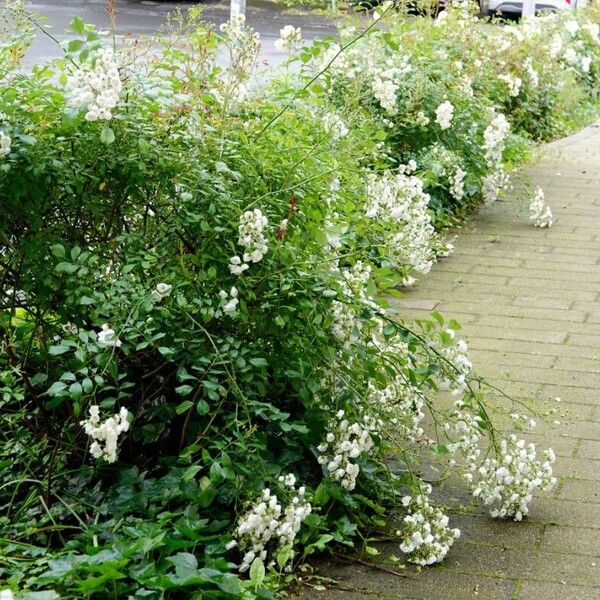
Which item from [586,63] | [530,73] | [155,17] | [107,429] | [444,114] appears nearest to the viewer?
[107,429]

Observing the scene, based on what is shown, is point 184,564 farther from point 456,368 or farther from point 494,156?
point 494,156

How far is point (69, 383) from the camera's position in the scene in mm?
4262

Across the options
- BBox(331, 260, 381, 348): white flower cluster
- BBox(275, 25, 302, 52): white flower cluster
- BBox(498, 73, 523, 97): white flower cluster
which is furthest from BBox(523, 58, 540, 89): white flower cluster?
BBox(331, 260, 381, 348): white flower cluster

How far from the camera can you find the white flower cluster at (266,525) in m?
3.79

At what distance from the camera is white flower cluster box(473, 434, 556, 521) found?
434cm

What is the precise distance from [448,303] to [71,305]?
336cm

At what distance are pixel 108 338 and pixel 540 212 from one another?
5.57 meters

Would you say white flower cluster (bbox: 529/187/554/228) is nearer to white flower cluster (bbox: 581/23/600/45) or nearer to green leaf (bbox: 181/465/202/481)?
green leaf (bbox: 181/465/202/481)

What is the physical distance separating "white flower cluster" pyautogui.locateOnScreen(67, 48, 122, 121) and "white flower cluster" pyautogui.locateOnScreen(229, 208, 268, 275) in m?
0.54

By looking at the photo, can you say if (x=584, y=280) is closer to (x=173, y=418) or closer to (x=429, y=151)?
(x=429, y=151)

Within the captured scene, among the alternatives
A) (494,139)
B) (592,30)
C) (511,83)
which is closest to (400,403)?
(494,139)

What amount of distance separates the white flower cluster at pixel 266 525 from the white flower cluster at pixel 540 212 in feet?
17.6

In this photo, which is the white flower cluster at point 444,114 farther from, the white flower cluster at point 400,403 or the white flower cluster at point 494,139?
the white flower cluster at point 400,403

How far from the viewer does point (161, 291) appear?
4.01 m
